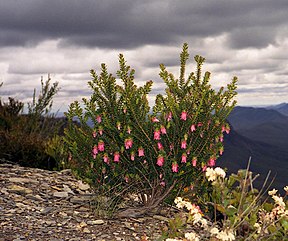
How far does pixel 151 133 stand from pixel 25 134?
6.39m

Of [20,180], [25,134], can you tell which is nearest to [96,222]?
[20,180]

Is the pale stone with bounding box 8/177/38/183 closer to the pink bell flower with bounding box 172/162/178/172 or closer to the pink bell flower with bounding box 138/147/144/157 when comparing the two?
the pink bell flower with bounding box 138/147/144/157

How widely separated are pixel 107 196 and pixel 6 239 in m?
1.96

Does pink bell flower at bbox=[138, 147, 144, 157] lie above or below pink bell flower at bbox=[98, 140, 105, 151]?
below

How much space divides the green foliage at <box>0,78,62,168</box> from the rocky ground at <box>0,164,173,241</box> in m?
1.97

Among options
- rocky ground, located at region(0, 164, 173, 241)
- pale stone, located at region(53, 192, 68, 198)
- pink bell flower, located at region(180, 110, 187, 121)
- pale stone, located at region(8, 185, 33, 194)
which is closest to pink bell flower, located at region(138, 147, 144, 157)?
pink bell flower, located at region(180, 110, 187, 121)

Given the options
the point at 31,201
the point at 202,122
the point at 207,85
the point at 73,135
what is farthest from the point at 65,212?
the point at 207,85

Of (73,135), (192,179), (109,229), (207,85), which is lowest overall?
(109,229)

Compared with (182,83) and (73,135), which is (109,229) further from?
(182,83)

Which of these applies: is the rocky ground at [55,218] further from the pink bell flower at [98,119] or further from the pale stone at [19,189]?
the pink bell flower at [98,119]

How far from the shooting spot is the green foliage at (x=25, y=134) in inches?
393

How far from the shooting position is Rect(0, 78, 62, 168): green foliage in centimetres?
998

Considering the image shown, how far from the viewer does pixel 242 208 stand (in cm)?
405

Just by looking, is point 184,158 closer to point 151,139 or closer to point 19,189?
point 151,139
